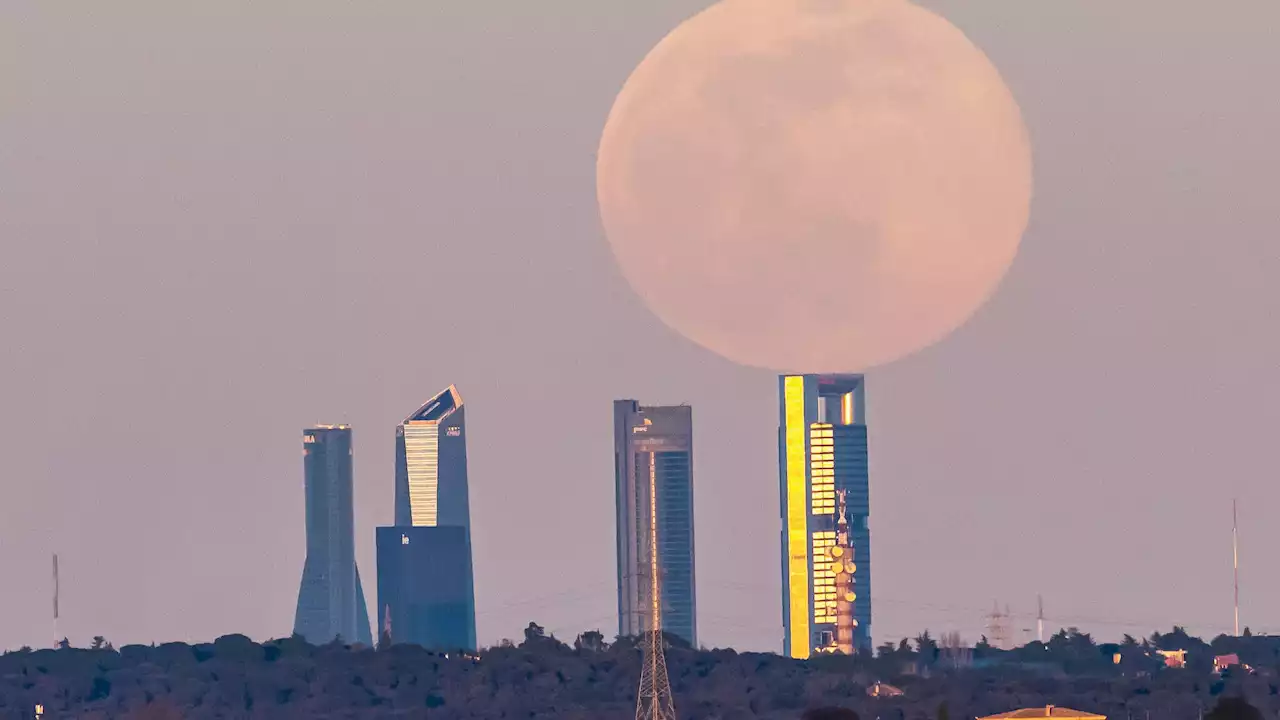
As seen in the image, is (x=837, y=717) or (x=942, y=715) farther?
(x=942, y=715)

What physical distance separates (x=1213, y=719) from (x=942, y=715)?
1360cm

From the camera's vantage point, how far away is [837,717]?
17775 centimetres

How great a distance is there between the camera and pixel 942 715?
656 ft

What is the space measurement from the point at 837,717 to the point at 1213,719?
28155 millimetres

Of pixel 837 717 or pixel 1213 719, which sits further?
pixel 1213 719

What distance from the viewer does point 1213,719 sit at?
648 feet

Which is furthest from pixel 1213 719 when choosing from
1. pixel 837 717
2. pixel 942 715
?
pixel 837 717

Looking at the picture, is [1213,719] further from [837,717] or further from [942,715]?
[837,717]

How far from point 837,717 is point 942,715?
2312 cm
